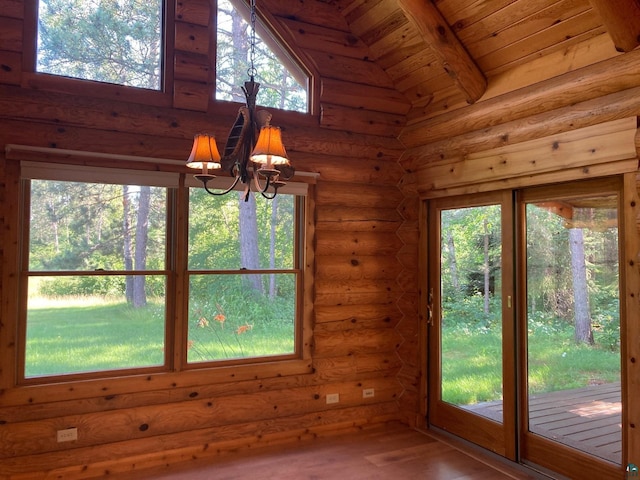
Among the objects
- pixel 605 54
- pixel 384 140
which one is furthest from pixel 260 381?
pixel 605 54

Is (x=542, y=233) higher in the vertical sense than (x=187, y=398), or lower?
higher

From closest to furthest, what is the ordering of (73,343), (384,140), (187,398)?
(73,343) < (187,398) < (384,140)

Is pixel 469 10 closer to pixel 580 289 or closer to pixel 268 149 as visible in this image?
pixel 580 289

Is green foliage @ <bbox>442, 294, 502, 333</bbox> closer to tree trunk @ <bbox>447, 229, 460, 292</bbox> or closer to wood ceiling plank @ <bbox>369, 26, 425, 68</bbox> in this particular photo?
tree trunk @ <bbox>447, 229, 460, 292</bbox>

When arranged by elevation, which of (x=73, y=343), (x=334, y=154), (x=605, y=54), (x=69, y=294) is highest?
(x=605, y=54)

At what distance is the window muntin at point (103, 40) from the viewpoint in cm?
362

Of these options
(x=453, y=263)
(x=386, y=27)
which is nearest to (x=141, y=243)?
(x=453, y=263)

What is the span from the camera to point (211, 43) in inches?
161

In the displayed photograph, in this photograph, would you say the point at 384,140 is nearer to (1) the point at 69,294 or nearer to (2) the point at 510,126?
(2) the point at 510,126

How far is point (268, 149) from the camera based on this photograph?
229cm

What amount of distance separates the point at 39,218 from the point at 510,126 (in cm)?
351

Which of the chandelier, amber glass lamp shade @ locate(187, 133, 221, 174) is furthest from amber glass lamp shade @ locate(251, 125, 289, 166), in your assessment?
amber glass lamp shade @ locate(187, 133, 221, 174)

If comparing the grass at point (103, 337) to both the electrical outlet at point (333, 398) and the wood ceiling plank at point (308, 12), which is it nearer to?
the electrical outlet at point (333, 398)

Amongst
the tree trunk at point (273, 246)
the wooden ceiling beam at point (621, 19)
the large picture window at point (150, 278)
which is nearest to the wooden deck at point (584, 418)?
the large picture window at point (150, 278)
